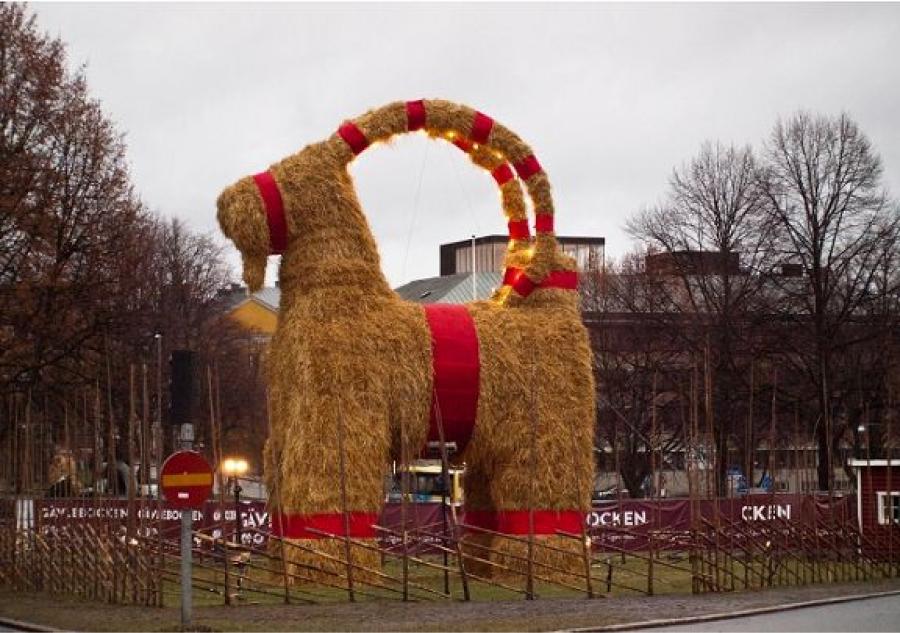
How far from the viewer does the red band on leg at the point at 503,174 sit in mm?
29266

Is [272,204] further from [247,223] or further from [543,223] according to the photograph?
[543,223]

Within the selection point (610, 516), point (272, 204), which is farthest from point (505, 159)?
point (610, 516)

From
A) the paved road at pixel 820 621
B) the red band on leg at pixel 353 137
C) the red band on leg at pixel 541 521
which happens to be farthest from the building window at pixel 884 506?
the red band on leg at pixel 353 137

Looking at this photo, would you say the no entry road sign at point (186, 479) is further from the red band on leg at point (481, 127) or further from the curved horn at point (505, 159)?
the red band on leg at point (481, 127)

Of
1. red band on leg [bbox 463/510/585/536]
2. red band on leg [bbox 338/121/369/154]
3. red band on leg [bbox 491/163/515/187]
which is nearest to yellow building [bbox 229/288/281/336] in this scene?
red band on leg [bbox 491/163/515/187]

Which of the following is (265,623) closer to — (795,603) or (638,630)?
(638,630)

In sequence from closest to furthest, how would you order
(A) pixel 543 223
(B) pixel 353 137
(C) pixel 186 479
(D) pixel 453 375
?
(C) pixel 186 479
(D) pixel 453 375
(B) pixel 353 137
(A) pixel 543 223

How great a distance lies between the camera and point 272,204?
86.6 ft

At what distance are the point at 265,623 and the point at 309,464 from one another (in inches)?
180

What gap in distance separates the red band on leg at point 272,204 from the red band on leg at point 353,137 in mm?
1429

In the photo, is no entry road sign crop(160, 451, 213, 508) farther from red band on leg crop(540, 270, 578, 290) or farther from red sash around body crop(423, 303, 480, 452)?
red band on leg crop(540, 270, 578, 290)

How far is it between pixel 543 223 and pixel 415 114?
9.60ft

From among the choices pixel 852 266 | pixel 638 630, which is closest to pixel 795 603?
pixel 638 630

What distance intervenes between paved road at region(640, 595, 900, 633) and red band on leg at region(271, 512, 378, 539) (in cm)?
649
